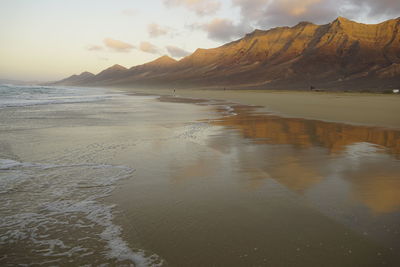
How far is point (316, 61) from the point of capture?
123m

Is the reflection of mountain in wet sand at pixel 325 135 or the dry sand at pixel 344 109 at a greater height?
the dry sand at pixel 344 109

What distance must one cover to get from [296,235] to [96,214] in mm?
2518

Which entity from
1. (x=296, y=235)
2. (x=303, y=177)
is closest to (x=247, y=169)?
(x=303, y=177)

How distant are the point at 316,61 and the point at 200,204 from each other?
131 metres

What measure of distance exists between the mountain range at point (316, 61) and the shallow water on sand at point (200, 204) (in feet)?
266

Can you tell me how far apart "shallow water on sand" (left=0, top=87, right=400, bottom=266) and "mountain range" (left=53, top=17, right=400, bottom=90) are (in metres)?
81.0

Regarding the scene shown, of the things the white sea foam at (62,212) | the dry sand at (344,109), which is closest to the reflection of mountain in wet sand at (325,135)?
the dry sand at (344,109)

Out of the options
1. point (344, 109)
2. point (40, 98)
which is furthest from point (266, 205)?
point (40, 98)

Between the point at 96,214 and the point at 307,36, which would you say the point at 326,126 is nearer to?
the point at 96,214

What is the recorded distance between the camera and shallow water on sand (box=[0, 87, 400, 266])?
120 inches

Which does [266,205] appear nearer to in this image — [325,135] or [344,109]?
[325,135]

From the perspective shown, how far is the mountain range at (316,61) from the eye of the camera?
97.7 metres

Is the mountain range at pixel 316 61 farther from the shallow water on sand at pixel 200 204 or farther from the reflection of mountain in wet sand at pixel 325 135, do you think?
the shallow water on sand at pixel 200 204

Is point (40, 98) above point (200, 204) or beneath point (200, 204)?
above
